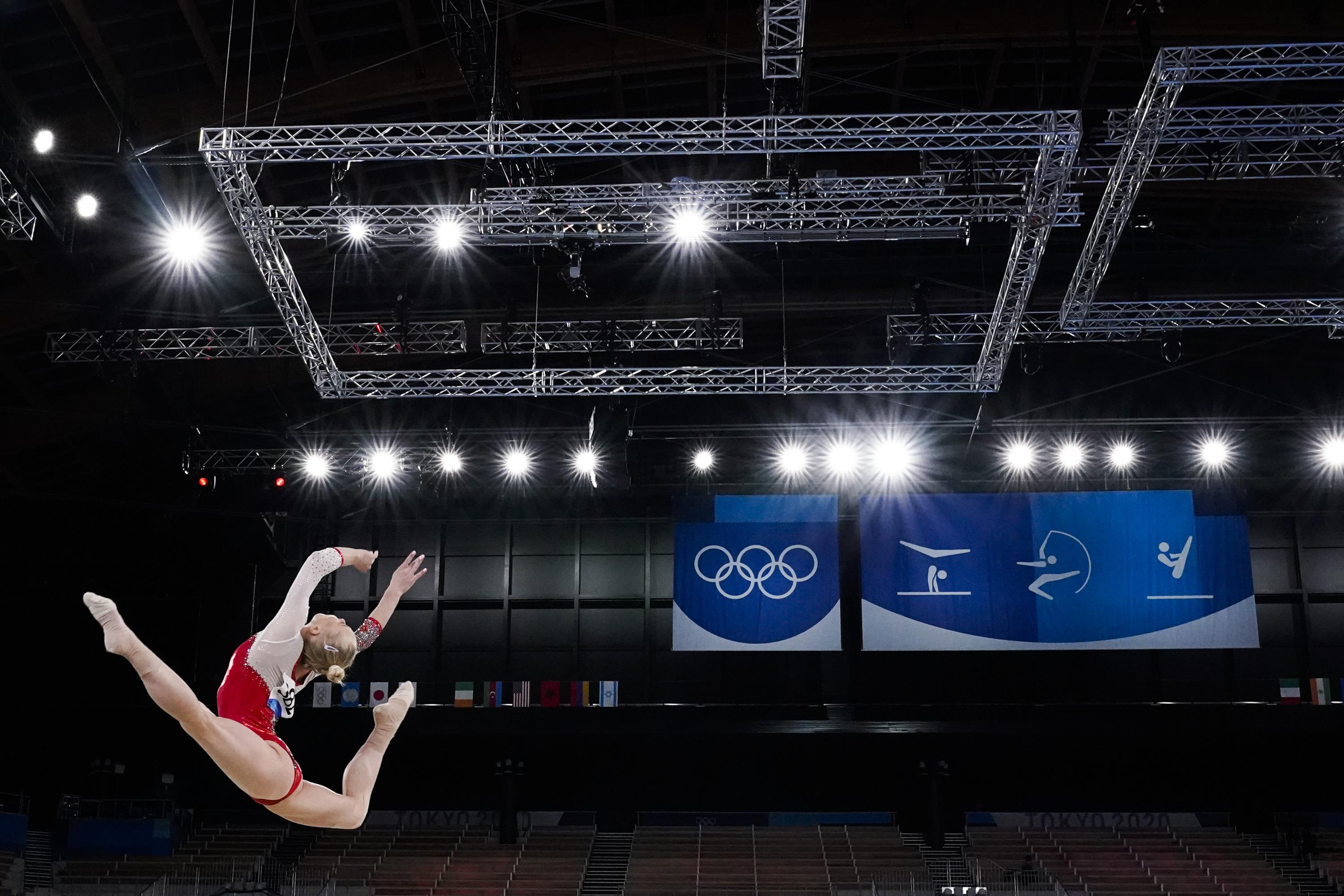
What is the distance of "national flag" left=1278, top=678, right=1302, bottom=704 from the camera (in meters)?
25.0

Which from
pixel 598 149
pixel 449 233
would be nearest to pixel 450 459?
pixel 449 233

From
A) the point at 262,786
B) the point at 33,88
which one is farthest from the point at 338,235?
the point at 262,786

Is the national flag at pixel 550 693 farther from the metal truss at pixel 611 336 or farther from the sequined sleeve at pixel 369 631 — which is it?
the sequined sleeve at pixel 369 631

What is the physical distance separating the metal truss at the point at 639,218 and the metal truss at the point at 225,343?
3689 mm

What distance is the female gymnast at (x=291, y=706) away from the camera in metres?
4.90

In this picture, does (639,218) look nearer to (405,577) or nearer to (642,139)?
(642,139)

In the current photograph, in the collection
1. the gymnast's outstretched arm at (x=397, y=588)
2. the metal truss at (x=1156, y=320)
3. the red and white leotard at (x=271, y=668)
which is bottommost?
the red and white leotard at (x=271, y=668)

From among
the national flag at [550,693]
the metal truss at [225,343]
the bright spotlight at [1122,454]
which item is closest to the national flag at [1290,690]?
the bright spotlight at [1122,454]

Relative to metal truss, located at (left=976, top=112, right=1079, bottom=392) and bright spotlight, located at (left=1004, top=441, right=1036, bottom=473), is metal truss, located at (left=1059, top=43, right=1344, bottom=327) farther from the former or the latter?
bright spotlight, located at (left=1004, top=441, right=1036, bottom=473)

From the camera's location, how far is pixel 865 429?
918 inches

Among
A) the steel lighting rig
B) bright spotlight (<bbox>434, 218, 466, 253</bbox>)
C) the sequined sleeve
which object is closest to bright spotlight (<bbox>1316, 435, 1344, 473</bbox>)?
the steel lighting rig

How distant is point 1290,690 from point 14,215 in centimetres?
2323

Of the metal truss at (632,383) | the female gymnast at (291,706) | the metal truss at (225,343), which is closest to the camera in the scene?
the female gymnast at (291,706)

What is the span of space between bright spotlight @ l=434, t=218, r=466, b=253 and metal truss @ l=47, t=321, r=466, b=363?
3784 millimetres
